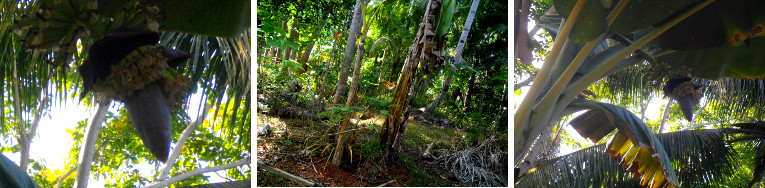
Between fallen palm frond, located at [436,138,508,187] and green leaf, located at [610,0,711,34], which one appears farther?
green leaf, located at [610,0,711,34]

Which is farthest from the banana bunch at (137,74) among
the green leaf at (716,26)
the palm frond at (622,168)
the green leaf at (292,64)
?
the palm frond at (622,168)

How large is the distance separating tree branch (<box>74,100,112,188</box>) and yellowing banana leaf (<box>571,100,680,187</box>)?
127 cm

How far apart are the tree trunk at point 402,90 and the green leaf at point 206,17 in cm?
35

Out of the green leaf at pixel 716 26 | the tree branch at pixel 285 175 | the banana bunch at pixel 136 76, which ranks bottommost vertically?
the tree branch at pixel 285 175

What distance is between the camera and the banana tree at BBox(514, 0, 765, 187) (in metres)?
1.31

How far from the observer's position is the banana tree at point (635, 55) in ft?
4.30

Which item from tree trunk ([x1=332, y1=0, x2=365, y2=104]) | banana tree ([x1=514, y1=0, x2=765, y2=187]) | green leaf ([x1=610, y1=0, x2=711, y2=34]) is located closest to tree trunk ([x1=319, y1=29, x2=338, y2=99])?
tree trunk ([x1=332, y1=0, x2=365, y2=104])

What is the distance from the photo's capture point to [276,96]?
104cm

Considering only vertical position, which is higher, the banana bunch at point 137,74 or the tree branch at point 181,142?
the banana bunch at point 137,74

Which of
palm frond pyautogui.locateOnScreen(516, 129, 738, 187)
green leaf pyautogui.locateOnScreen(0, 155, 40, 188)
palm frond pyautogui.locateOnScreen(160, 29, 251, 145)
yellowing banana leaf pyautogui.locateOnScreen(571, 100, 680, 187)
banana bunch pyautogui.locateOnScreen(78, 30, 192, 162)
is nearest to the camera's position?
banana bunch pyautogui.locateOnScreen(78, 30, 192, 162)

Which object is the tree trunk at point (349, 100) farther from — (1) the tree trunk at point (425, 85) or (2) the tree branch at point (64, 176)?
(2) the tree branch at point (64, 176)

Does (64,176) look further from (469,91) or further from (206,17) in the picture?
(469,91)

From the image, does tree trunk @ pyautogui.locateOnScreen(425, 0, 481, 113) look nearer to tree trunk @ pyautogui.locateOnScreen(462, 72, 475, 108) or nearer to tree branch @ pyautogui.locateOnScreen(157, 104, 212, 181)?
tree trunk @ pyautogui.locateOnScreen(462, 72, 475, 108)

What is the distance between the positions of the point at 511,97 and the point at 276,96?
0.55 meters
